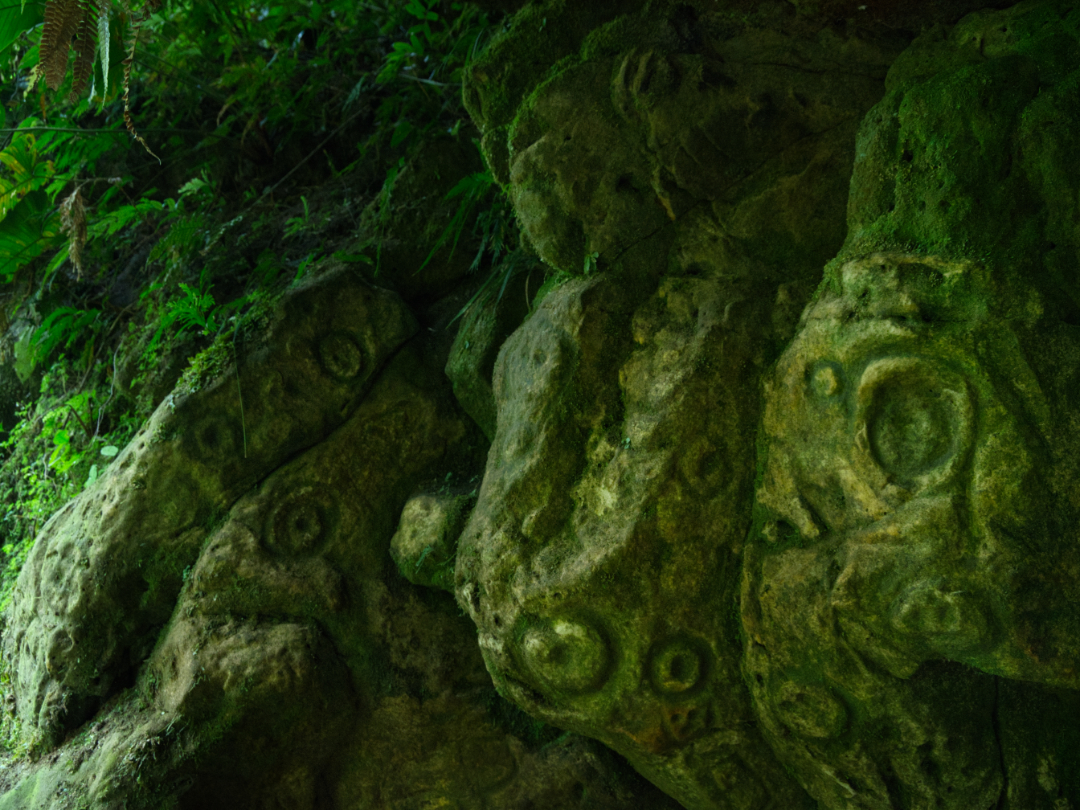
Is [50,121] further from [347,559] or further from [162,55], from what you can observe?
[347,559]

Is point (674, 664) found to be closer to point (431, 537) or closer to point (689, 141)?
point (431, 537)

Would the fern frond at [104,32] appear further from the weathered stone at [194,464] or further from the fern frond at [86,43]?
the weathered stone at [194,464]

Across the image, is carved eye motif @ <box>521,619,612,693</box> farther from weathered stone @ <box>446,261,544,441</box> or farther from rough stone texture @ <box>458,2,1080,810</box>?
weathered stone @ <box>446,261,544,441</box>

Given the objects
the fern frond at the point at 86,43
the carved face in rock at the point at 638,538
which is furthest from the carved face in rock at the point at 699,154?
the fern frond at the point at 86,43

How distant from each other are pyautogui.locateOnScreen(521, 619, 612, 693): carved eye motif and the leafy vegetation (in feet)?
5.42

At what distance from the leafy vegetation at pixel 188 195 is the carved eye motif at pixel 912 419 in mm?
1794

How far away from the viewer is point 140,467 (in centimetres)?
339

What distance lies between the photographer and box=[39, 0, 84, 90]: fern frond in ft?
8.37

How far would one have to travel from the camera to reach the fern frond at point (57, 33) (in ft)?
8.37

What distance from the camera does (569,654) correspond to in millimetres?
2221

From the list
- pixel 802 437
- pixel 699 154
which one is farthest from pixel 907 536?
pixel 699 154

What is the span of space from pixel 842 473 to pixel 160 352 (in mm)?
3267

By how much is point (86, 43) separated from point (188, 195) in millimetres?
2375

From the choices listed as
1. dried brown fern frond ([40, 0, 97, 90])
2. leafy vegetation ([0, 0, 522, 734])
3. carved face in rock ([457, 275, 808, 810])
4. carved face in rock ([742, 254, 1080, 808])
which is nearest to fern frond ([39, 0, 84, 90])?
dried brown fern frond ([40, 0, 97, 90])
